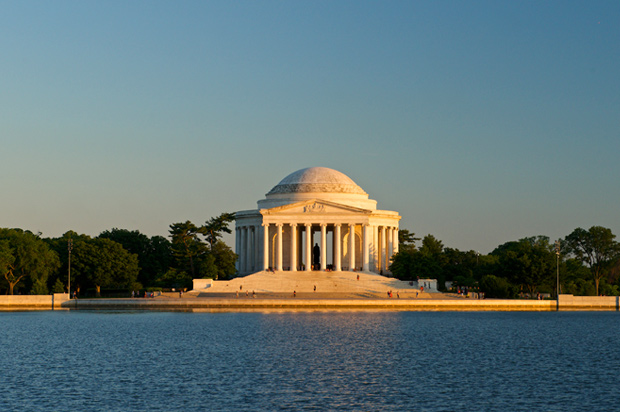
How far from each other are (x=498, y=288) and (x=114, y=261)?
5243 centimetres

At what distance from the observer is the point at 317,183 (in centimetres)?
15238

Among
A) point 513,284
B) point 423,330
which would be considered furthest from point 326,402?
point 513,284

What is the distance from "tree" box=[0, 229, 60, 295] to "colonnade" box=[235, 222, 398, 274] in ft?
113

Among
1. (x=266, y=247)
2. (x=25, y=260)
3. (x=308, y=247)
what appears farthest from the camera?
(x=266, y=247)

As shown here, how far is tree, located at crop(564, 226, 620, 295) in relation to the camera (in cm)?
16188

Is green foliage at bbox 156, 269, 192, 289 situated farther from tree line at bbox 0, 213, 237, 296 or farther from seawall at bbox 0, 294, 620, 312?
seawall at bbox 0, 294, 620, 312

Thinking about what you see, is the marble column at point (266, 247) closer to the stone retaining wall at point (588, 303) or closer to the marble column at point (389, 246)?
the marble column at point (389, 246)

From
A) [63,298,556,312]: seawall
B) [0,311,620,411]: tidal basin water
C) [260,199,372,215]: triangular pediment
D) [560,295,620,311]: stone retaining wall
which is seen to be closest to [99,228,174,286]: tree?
[260,199,372,215]: triangular pediment

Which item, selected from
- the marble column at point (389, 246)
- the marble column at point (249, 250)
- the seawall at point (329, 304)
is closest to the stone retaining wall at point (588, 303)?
the seawall at point (329, 304)

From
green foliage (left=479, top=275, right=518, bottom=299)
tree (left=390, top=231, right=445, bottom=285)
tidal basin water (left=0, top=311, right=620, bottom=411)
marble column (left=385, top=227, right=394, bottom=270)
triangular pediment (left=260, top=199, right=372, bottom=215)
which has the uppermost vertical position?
triangular pediment (left=260, top=199, right=372, bottom=215)

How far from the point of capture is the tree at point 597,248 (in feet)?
531

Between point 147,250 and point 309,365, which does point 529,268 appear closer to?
point 147,250

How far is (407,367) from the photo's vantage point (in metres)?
Answer: 53.8

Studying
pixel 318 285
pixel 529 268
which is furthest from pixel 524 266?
pixel 318 285
